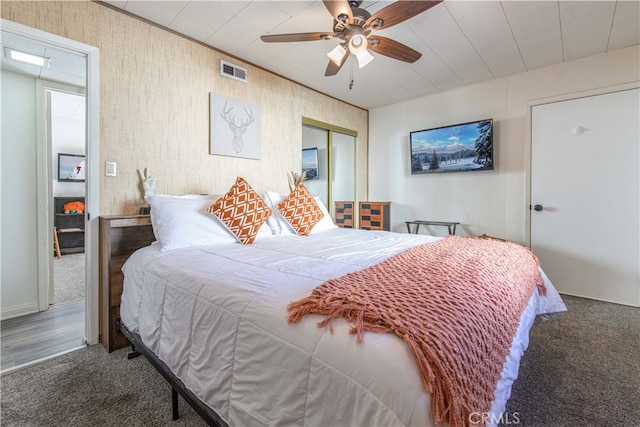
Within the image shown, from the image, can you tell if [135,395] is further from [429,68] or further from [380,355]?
[429,68]

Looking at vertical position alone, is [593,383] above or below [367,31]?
below

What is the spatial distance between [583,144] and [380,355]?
3731mm

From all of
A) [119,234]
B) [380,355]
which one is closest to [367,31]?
[380,355]

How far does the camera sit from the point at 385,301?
36.4 inches

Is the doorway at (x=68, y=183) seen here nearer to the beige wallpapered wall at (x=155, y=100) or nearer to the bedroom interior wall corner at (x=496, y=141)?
the beige wallpapered wall at (x=155, y=100)


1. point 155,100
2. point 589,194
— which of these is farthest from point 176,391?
point 589,194

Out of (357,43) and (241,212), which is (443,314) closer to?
(241,212)

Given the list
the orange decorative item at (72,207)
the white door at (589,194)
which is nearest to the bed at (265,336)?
the white door at (589,194)

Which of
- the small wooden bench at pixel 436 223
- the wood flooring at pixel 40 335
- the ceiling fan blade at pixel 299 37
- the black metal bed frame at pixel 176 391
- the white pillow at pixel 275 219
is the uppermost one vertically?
the ceiling fan blade at pixel 299 37

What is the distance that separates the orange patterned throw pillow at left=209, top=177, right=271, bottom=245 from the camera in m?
2.25

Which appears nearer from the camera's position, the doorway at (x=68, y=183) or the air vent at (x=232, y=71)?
the air vent at (x=232, y=71)

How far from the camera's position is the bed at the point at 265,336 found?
71 cm

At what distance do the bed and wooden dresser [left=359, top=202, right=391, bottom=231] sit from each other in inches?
85.0

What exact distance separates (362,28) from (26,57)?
276 cm
